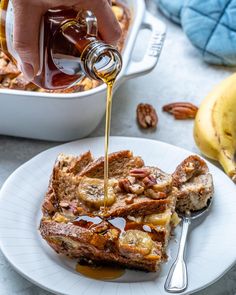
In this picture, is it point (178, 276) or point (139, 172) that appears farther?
point (139, 172)

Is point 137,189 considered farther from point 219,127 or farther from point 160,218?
point 219,127

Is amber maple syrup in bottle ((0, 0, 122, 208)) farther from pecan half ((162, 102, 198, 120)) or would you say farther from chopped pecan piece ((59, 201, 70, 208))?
pecan half ((162, 102, 198, 120))

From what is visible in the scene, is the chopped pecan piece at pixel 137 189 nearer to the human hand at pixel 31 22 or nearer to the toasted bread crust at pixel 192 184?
the toasted bread crust at pixel 192 184

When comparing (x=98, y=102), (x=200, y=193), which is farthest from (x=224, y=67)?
(x=200, y=193)

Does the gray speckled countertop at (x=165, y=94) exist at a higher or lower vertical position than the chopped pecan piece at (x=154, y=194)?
lower

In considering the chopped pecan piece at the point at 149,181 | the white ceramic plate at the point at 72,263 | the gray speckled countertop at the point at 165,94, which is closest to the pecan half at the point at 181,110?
the gray speckled countertop at the point at 165,94

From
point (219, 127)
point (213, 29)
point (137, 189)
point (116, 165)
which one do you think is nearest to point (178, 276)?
point (137, 189)
